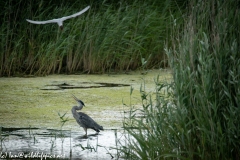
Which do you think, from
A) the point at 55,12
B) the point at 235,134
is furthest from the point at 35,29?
the point at 235,134

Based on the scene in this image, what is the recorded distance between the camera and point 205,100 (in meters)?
3.04

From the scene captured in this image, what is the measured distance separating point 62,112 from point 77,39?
2.55m

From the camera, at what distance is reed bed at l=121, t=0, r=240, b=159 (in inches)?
118

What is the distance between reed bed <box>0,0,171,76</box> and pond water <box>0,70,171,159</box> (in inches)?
14.1

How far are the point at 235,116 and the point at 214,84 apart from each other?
221mm

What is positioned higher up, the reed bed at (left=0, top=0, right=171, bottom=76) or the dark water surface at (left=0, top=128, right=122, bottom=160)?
the reed bed at (left=0, top=0, right=171, bottom=76)

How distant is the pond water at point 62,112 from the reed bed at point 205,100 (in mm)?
300

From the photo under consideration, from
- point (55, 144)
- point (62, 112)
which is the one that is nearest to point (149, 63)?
point (62, 112)

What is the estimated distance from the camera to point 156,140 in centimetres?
319

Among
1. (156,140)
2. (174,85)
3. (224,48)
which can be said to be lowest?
(156,140)

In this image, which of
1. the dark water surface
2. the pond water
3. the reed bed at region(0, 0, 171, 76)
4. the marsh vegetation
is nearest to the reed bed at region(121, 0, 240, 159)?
the marsh vegetation

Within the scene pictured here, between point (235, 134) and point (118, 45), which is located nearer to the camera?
point (235, 134)

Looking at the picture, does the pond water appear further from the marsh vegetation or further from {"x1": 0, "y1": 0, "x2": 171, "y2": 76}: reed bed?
{"x1": 0, "y1": 0, "x2": 171, "y2": 76}: reed bed

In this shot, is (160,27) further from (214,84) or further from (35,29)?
(214,84)
